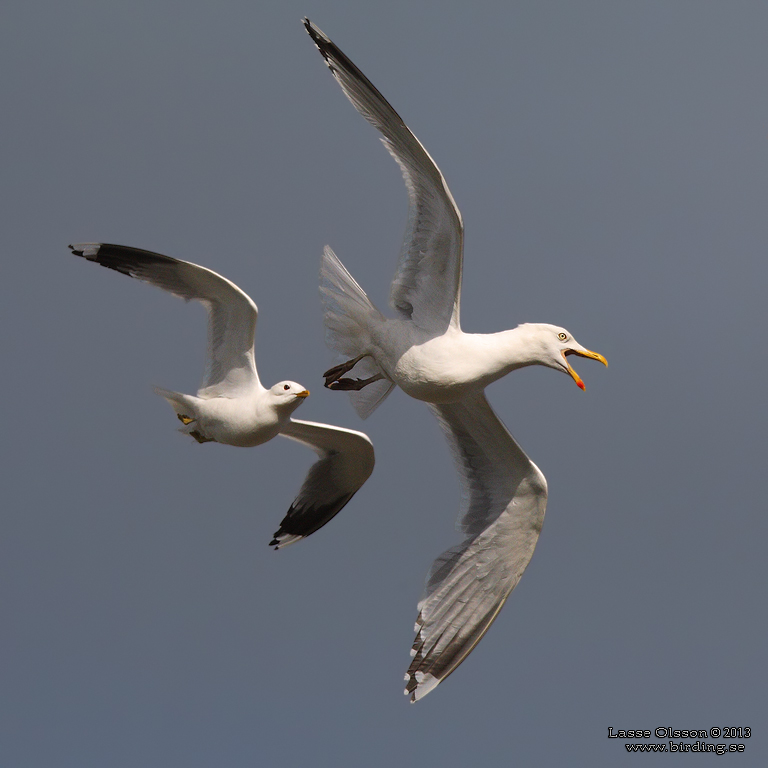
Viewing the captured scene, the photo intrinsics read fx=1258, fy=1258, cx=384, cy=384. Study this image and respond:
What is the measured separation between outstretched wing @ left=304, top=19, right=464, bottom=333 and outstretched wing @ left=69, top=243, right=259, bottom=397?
1.16 meters

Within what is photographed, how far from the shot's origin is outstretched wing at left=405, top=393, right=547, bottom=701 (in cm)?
1049

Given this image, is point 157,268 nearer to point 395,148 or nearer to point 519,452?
point 395,148

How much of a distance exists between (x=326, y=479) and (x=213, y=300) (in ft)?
7.32

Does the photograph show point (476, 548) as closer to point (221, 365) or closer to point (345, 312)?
point (345, 312)

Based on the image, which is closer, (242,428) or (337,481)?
(242,428)

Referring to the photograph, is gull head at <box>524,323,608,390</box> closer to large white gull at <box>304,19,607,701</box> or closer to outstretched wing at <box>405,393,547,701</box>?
large white gull at <box>304,19,607,701</box>

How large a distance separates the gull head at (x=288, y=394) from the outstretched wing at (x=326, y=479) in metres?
1.10

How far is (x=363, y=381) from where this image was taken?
982cm

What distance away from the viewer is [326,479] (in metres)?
11.0

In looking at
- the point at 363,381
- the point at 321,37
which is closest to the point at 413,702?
the point at 363,381

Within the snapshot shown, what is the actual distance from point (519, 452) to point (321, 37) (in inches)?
148

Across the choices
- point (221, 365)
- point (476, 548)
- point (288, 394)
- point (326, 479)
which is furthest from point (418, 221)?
point (476, 548)

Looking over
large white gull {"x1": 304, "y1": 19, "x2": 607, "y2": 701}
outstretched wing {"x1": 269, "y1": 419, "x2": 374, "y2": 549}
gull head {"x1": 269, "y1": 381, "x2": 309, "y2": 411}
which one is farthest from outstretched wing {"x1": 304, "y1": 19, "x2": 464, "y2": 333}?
outstretched wing {"x1": 269, "y1": 419, "x2": 374, "y2": 549}

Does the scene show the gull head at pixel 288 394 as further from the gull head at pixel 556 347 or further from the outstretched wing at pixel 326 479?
the gull head at pixel 556 347
